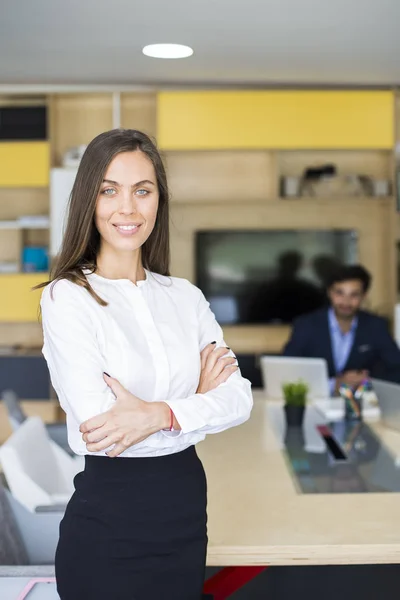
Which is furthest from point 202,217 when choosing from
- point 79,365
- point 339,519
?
point 79,365

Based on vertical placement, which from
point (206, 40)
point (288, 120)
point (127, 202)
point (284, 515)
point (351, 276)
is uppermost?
point (206, 40)

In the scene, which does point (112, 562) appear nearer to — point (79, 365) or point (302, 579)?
point (79, 365)

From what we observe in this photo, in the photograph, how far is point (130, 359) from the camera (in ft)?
5.23

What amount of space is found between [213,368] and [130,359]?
23cm

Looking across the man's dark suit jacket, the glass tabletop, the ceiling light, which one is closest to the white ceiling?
the ceiling light

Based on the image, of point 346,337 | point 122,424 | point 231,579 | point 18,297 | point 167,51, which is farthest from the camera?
point 18,297

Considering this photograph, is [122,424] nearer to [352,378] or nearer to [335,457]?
[335,457]

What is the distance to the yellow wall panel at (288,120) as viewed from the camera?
542 centimetres

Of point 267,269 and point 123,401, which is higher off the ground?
point 267,269

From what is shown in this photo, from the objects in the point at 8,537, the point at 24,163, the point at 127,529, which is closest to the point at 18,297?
the point at 24,163

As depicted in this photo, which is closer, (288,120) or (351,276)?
(351,276)

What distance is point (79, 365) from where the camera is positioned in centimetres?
153

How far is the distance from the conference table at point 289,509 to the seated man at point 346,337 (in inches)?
48.0

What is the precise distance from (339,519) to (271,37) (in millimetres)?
2835
